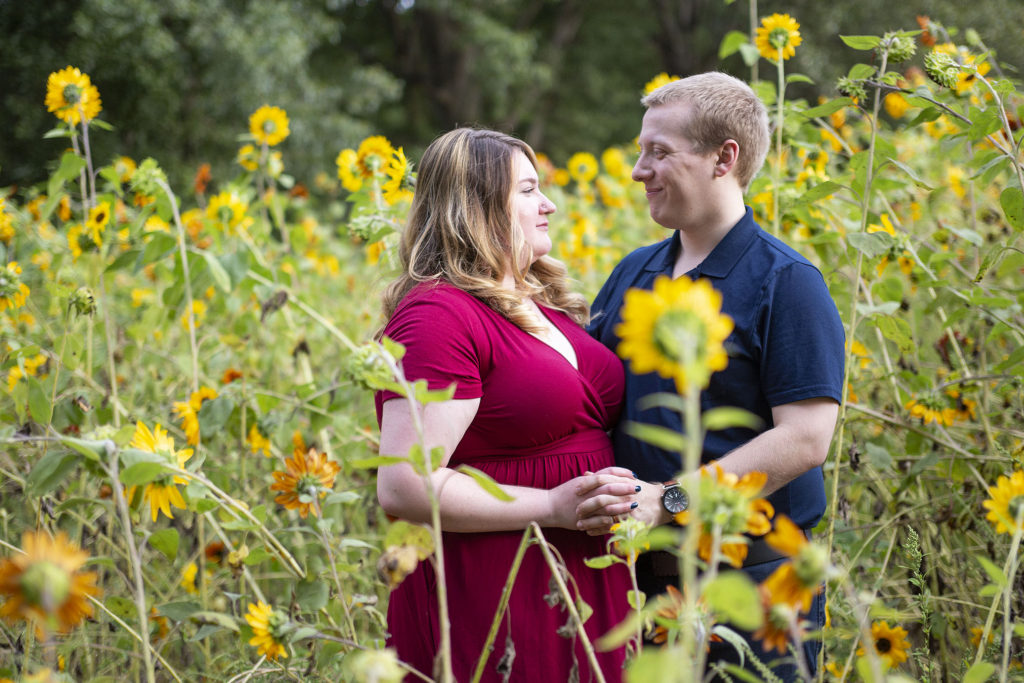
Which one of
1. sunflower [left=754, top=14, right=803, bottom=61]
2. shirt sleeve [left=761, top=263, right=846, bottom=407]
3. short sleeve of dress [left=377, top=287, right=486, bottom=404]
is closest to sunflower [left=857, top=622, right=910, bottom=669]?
shirt sleeve [left=761, top=263, right=846, bottom=407]

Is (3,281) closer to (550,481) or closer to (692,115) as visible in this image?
(550,481)

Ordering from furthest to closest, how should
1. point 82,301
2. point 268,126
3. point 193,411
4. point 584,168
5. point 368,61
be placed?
point 368,61 → point 584,168 → point 268,126 → point 193,411 → point 82,301

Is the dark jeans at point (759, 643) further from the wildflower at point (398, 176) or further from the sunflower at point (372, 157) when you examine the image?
the sunflower at point (372, 157)

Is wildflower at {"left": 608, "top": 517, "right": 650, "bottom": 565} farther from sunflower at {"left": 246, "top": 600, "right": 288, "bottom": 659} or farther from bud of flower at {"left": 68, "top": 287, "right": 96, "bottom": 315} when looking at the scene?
bud of flower at {"left": 68, "top": 287, "right": 96, "bottom": 315}

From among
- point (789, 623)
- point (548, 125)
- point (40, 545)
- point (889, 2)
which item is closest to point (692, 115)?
point (789, 623)

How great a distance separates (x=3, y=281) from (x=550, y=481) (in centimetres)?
103

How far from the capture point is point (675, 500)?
127 centimetres

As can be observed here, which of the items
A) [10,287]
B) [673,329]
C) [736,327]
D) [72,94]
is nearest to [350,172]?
[72,94]

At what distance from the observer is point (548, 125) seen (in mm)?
14945

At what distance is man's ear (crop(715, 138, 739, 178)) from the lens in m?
1.48

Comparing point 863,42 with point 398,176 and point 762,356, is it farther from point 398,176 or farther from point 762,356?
point 398,176

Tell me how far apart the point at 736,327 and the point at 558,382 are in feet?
1.00

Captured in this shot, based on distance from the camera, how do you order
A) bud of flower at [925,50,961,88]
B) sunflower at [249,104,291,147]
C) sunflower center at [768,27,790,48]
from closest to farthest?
bud of flower at [925,50,961,88] < sunflower center at [768,27,790,48] < sunflower at [249,104,291,147]

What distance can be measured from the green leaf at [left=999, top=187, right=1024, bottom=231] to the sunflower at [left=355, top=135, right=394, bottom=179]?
3.92 ft
